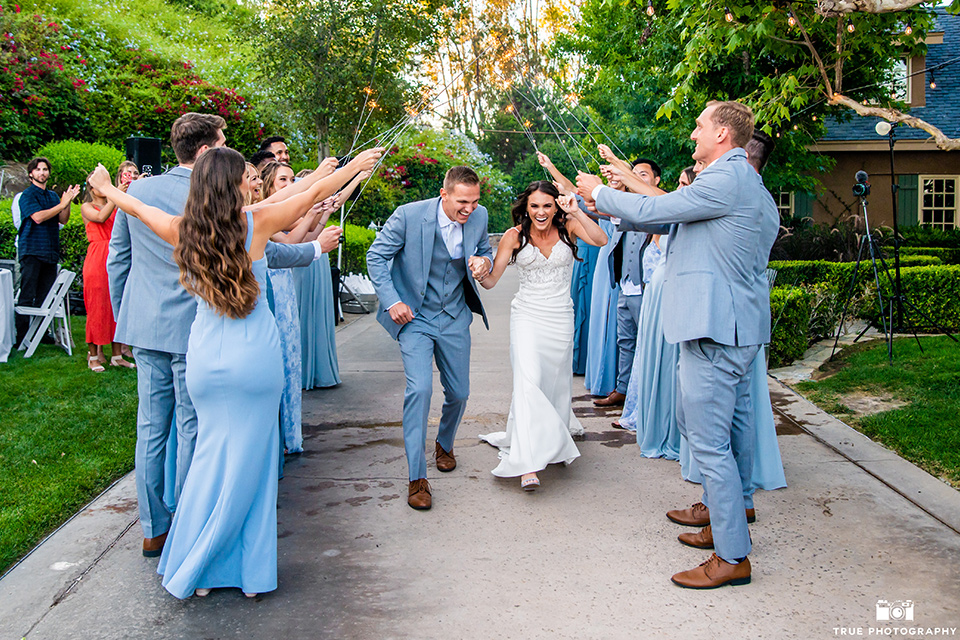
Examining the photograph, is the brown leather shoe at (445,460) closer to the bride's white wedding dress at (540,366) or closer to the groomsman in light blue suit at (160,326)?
the bride's white wedding dress at (540,366)

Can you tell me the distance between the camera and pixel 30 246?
8.89 m

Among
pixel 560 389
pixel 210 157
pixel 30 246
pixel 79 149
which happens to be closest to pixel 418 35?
pixel 79 149

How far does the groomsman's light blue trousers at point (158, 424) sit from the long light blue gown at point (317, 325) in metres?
3.15

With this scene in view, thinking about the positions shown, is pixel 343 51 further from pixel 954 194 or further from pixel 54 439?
pixel 954 194

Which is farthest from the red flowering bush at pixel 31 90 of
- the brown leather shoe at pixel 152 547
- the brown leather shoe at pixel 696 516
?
the brown leather shoe at pixel 696 516

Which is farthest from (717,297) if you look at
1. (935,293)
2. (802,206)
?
(802,206)

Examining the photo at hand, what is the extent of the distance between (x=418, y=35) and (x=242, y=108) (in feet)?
15.4

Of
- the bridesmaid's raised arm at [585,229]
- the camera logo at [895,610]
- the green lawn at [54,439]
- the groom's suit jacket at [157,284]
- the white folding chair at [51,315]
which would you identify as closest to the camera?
the camera logo at [895,610]

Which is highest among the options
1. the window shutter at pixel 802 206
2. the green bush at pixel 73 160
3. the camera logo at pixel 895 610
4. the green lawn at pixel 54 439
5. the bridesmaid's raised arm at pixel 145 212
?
the green bush at pixel 73 160

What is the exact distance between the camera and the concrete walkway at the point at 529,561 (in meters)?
3.23

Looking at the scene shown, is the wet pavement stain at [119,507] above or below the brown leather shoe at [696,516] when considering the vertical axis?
above

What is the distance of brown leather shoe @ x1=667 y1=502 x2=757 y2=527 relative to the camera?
14.0 feet

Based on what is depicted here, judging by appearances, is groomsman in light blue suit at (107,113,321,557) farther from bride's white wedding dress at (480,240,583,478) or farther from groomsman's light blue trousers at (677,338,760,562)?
groomsman's light blue trousers at (677,338,760,562)

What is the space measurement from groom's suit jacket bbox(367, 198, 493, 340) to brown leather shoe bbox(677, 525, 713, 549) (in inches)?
81.8
